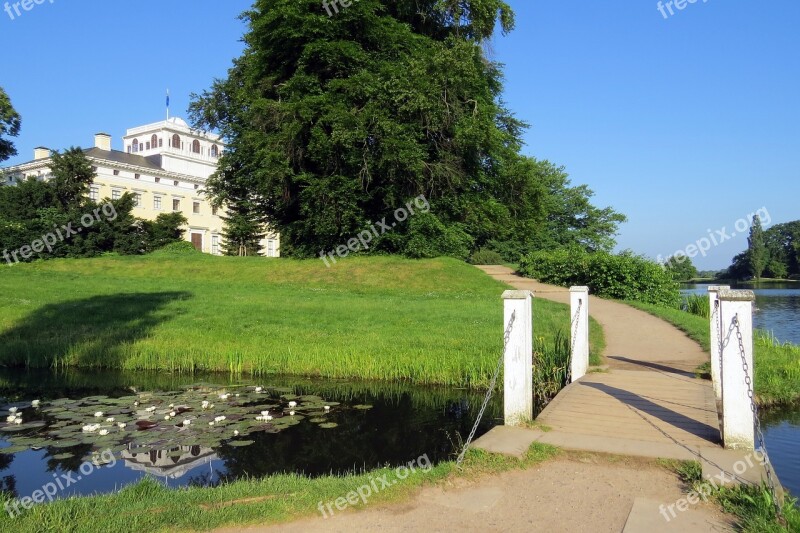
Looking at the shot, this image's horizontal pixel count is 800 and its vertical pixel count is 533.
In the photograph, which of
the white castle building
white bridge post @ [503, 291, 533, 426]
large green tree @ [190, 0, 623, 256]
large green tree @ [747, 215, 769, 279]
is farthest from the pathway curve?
large green tree @ [747, 215, 769, 279]

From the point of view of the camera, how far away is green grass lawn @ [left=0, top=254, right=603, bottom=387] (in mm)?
12961

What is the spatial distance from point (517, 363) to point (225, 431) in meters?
4.27

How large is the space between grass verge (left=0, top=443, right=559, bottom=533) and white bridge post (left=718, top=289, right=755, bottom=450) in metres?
1.78

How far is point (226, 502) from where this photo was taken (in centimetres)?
528

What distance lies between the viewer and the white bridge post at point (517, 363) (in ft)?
23.7

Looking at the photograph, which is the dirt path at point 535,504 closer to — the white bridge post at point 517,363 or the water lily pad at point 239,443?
the white bridge post at point 517,363

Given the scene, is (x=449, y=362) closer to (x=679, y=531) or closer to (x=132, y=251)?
(x=679, y=531)

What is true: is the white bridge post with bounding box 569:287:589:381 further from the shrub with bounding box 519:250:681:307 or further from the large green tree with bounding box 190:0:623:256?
the large green tree with bounding box 190:0:623:256

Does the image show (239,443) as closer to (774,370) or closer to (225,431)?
(225,431)

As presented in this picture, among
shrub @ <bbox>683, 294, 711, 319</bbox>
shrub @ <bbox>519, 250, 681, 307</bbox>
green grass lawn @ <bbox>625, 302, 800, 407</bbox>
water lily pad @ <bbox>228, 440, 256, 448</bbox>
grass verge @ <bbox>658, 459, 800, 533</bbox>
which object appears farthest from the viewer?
shrub @ <bbox>519, 250, 681, 307</bbox>

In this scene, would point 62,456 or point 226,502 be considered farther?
point 62,456

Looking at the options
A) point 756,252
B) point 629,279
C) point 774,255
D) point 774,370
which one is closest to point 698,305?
point 629,279

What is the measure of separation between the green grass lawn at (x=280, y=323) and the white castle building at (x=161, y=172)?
3660 cm

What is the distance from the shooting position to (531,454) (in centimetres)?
612
